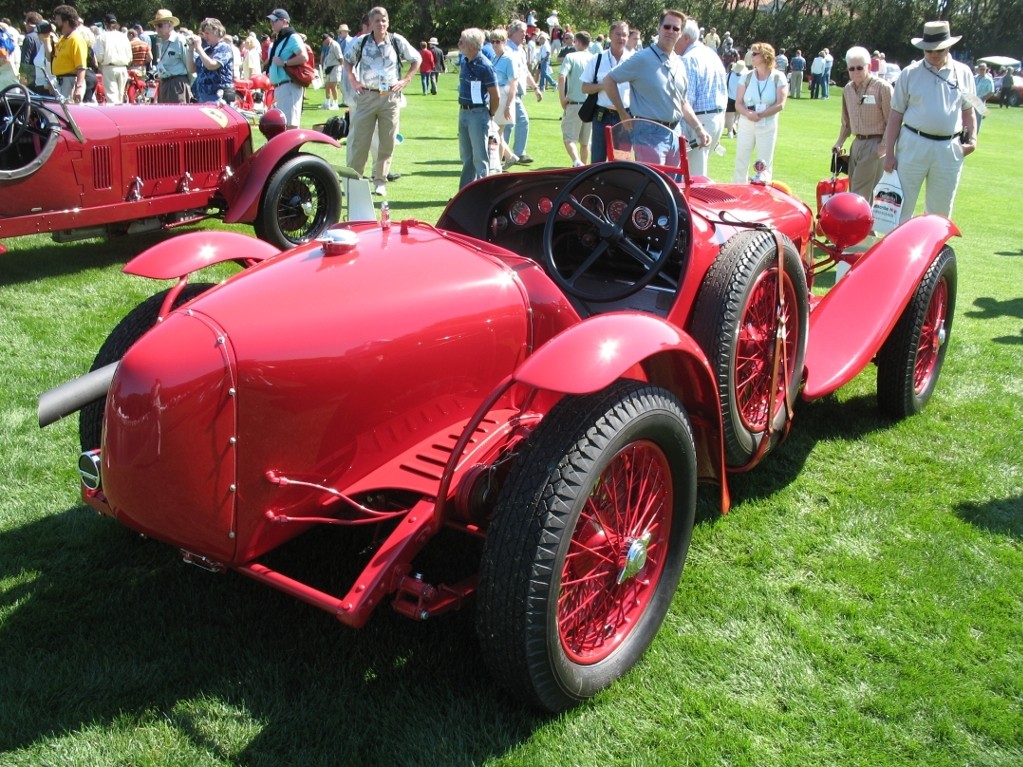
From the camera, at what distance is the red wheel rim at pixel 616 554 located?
2539 millimetres

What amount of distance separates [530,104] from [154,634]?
23.7 metres

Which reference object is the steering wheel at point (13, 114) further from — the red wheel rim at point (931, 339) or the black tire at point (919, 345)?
the red wheel rim at point (931, 339)

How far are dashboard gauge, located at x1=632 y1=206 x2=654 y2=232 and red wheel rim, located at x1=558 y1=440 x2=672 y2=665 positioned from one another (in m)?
1.23

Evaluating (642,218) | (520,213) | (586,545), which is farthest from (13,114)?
(586,545)

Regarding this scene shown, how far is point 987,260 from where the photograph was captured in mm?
9000

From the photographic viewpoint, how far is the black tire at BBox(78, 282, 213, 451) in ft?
9.89

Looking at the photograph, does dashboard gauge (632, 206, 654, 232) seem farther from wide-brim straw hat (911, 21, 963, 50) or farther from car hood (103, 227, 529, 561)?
wide-brim straw hat (911, 21, 963, 50)

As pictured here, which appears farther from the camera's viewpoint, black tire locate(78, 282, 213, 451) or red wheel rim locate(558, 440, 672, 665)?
black tire locate(78, 282, 213, 451)

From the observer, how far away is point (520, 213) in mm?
3824

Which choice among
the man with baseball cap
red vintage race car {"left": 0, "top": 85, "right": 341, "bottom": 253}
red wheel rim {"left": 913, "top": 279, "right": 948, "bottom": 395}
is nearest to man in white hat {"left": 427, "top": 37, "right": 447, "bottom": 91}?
the man with baseball cap

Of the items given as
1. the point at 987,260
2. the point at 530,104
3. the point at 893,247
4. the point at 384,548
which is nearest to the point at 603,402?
the point at 384,548

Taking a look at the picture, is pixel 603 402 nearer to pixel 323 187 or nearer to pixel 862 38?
pixel 323 187

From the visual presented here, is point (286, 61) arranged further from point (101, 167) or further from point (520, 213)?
point (520, 213)

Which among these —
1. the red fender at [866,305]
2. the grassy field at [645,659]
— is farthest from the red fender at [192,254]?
the red fender at [866,305]
